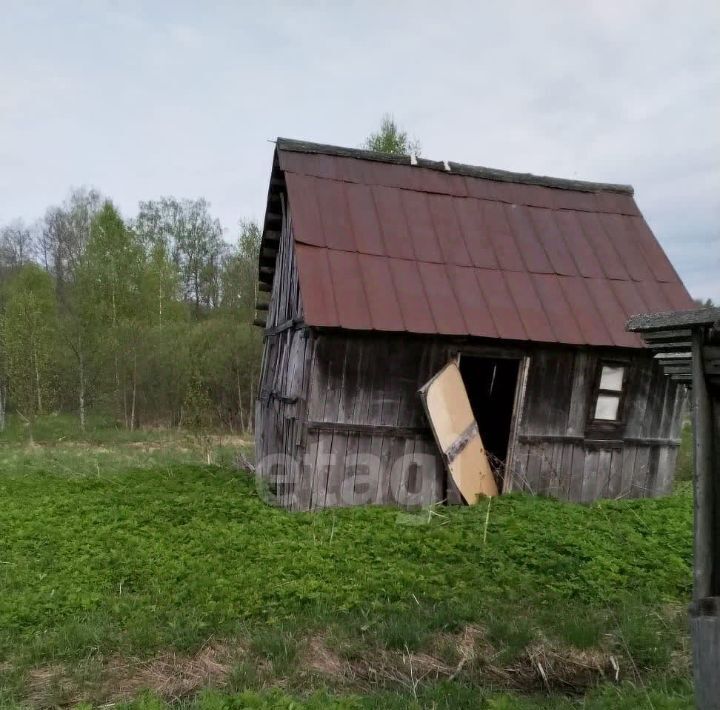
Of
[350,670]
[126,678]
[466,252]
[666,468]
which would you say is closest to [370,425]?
[466,252]

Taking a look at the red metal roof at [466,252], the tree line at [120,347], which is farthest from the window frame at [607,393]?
the tree line at [120,347]

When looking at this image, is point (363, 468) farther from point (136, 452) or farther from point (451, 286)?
point (136, 452)

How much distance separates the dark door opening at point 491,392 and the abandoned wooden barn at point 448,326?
254cm

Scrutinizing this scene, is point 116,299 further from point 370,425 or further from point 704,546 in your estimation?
point 704,546

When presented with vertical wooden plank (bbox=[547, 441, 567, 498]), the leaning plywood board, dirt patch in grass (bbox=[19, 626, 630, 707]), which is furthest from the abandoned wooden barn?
dirt patch in grass (bbox=[19, 626, 630, 707])

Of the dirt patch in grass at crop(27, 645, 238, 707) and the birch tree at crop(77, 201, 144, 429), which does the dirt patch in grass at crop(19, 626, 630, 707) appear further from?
the birch tree at crop(77, 201, 144, 429)

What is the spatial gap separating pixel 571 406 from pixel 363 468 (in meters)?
3.43

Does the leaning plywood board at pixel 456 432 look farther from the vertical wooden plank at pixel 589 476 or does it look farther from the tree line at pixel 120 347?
the tree line at pixel 120 347

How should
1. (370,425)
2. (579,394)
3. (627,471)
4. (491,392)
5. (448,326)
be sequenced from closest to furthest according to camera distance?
(448,326), (370,425), (579,394), (627,471), (491,392)

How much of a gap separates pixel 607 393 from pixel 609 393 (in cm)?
4

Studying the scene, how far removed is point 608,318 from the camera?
962cm

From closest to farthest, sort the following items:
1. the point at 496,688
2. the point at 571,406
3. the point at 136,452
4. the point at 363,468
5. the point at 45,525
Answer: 1. the point at 496,688
2. the point at 45,525
3. the point at 363,468
4. the point at 571,406
5. the point at 136,452

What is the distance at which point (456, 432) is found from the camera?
8914 millimetres

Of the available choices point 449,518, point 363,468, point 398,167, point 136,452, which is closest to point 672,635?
point 449,518
